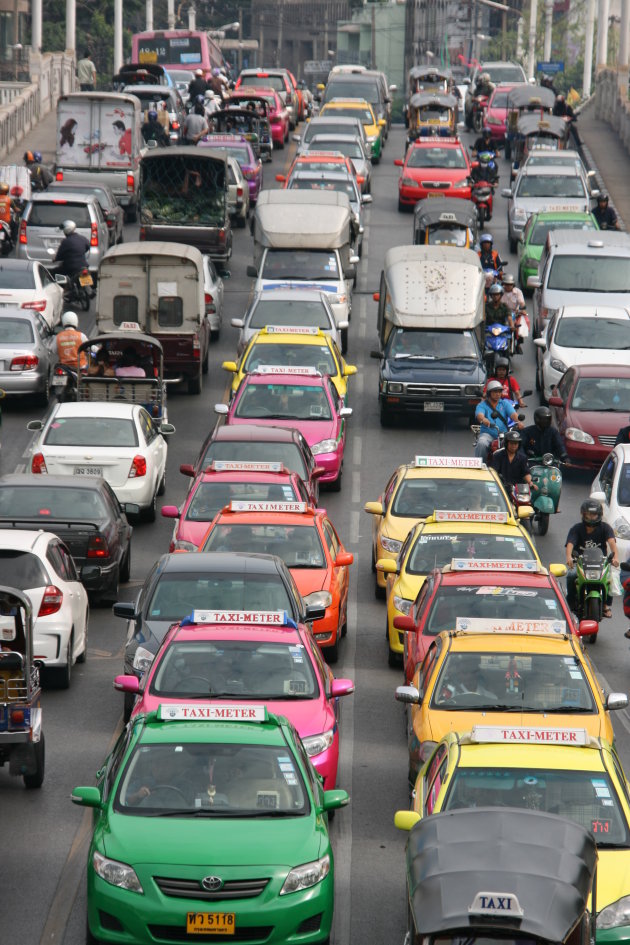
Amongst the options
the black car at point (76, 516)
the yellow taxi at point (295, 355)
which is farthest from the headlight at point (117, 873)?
the yellow taxi at point (295, 355)

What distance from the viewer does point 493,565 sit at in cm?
1672

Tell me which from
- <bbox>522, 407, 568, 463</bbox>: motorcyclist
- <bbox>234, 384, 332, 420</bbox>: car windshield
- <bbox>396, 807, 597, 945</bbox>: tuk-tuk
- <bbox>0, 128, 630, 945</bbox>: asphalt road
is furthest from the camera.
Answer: <bbox>234, 384, 332, 420</bbox>: car windshield

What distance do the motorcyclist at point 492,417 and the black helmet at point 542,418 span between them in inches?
33.0

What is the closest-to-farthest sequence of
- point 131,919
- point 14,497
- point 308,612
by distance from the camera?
point 131,919, point 308,612, point 14,497

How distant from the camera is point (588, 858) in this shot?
9.90m

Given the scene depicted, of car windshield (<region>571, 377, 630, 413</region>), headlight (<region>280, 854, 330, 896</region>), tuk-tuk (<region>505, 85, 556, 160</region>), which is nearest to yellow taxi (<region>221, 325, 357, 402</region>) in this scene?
car windshield (<region>571, 377, 630, 413</region>)

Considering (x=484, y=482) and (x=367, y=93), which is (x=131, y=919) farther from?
(x=367, y=93)

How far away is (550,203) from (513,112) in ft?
53.3

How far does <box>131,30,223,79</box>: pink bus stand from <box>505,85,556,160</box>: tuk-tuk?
1741cm

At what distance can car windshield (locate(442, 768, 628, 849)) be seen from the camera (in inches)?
446

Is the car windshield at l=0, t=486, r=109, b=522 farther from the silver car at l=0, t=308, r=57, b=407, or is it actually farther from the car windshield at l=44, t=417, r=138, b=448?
the silver car at l=0, t=308, r=57, b=407

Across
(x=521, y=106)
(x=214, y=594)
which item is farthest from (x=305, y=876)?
(x=521, y=106)

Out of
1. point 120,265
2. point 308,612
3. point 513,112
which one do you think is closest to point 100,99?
point 120,265

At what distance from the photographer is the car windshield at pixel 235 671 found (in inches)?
546
